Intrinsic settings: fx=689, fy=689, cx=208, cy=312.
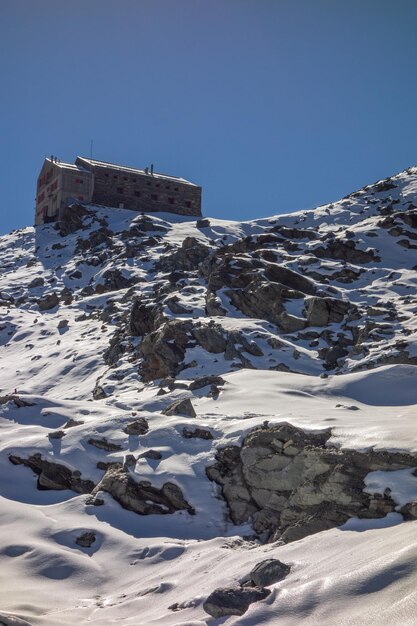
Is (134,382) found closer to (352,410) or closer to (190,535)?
(352,410)

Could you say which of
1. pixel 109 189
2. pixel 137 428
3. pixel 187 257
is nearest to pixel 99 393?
pixel 137 428

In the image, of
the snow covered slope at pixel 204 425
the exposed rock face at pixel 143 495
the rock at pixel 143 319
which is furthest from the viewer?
the rock at pixel 143 319

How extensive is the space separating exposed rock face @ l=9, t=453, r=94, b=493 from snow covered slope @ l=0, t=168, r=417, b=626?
0.05m

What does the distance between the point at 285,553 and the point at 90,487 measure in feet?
19.4

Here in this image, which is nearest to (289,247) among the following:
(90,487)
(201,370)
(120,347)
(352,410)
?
(120,347)

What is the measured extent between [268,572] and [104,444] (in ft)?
24.8

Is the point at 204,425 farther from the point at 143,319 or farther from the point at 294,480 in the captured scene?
the point at 143,319

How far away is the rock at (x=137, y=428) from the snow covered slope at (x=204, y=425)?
0.17 ft

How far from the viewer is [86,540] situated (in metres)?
12.2

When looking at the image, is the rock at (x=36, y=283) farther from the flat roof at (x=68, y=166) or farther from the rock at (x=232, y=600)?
the rock at (x=232, y=600)

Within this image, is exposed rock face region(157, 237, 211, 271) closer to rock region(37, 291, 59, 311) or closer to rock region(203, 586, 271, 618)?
rock region(37, 291, 59, 311)

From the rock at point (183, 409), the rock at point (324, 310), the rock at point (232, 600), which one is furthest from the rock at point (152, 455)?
the rock at point (324, 310)

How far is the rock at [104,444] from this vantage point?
1547 cm

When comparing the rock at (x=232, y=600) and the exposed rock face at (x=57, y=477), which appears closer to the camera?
the rock at (x=232, y=600)
